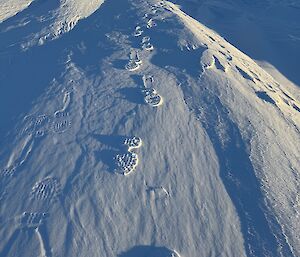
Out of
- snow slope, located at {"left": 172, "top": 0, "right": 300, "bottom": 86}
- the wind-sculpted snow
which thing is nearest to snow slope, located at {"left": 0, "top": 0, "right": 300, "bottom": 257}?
the wind-sculpted snow

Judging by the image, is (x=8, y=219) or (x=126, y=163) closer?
(x=8, y=219)

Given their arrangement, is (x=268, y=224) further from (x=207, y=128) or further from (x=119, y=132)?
(x=119, y=132)

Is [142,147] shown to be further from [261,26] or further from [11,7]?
[261,26]

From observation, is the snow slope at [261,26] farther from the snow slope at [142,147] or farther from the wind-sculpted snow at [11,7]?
the wind-sculpted snow at [11,7]

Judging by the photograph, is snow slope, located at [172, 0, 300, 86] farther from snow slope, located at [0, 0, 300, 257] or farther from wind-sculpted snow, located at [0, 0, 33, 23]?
wind-sculpted snow, located at [0, 0, 33, 23]

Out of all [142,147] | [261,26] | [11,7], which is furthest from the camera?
[261,26]

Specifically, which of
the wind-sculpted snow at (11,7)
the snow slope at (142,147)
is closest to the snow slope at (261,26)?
the snow slope at (142,147)

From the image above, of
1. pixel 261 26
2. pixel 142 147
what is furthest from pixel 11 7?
pixel 261 26

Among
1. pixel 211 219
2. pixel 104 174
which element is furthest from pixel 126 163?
pixel 211 219
